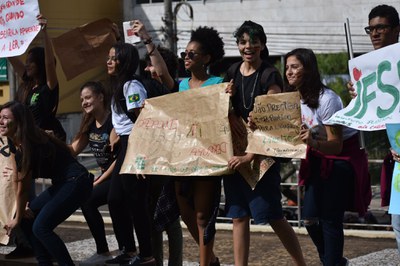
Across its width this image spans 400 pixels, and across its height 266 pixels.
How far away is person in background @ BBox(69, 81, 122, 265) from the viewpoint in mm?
7402

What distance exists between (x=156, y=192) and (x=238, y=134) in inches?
43.2

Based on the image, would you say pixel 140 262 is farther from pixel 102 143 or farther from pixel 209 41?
pixel 209 41

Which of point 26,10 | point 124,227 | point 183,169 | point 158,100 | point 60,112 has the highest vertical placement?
point 26,10

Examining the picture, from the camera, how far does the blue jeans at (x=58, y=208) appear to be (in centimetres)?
711

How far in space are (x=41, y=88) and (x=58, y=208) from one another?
1.38 metres

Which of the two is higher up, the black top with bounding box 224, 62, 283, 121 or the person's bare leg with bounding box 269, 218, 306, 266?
the black top with bounding box 224, 62, 283, 121

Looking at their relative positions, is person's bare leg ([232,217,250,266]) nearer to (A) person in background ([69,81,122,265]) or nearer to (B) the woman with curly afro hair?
(B) the woman with curly afro hair

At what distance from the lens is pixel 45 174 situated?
23.7 ft

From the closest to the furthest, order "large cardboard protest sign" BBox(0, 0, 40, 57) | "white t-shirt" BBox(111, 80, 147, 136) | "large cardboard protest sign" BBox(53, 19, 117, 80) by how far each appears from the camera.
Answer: "white t-shirt" BBox(111, 80, 147, 136), "large cardboard protest sign" BBox(0, 0, 40, 57), "large cardboard protest sign" BBox(53, 19, 117, 80)

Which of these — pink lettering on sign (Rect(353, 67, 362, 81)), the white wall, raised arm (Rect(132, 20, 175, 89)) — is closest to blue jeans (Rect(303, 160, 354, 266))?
pink lettering on sign (Rect(353, 67, 362, 81))

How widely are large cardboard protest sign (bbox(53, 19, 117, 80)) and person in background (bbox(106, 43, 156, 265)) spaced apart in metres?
1.01

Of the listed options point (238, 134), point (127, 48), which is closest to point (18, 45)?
point (127, 48)

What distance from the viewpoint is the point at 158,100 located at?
22.8ft

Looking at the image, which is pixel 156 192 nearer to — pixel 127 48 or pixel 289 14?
pixel 127 48
